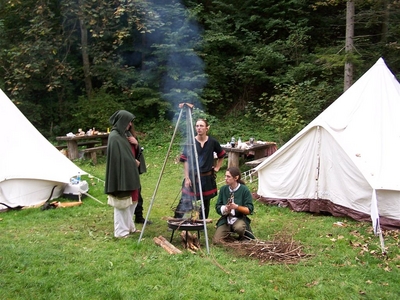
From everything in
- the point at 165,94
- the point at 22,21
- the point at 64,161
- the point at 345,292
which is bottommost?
the point at 345,292

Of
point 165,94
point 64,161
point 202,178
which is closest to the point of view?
point 202,178

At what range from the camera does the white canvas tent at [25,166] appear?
268 inches

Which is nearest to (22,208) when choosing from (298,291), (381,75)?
(298,291)

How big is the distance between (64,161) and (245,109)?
8.05 m

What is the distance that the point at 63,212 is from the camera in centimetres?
651

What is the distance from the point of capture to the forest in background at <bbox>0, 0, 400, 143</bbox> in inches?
510

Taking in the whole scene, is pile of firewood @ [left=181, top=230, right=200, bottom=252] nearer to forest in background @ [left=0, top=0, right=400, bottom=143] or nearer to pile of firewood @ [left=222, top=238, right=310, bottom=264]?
pile of firewood @ [left=222, top=238, right=310, bottom=264]

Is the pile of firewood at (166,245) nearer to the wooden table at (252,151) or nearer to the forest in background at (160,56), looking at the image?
the wooden table at (252,151)

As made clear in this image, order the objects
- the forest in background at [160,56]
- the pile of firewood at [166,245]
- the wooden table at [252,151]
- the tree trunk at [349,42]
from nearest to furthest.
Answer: the pile of firewood at [166,245]
the wooden table at [252,151]
the tree trunk at [349,42]
the forest in background at [160,56]

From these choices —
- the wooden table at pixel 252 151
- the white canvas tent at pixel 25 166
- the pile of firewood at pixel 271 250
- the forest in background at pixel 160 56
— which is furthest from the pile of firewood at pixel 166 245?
the forest in background at pixel 160 56

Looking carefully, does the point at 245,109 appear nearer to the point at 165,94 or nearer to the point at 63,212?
the point at 165,94

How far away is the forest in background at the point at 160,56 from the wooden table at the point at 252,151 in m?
2.02

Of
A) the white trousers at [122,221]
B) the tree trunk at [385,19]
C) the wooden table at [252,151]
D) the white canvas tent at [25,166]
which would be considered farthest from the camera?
the tree trunk at [385,19]

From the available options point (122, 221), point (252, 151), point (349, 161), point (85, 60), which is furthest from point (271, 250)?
point (85, 60)
